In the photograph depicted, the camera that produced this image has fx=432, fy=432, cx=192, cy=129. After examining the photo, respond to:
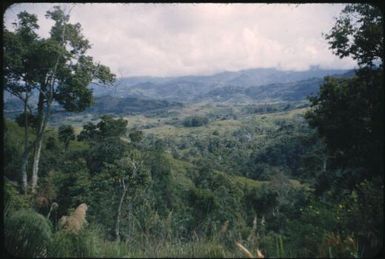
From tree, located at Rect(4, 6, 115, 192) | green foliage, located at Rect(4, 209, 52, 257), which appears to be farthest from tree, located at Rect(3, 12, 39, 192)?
green foliage, located at Rect(4, 209, 52, 257)

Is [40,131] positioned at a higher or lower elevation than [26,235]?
lower

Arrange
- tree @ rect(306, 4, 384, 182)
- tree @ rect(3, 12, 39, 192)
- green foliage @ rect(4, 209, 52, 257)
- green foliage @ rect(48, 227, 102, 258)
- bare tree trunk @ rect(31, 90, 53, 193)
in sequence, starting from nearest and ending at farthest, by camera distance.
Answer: green foliage @ rect(48, 227, 102, 258), green foliage @ rect(4, 209, 52, 257), tree @ rect(306, 4, 384, 182), tree @ rect(3, 12, 39, 192), bare tree trunk @ rect(31, 90, 53, 193)

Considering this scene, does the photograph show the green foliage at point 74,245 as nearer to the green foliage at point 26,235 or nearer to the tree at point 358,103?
the green foliage at point 26,235

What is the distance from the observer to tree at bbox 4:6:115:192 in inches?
861

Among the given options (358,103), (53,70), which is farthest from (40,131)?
(358,103)

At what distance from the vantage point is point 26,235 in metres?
4.57

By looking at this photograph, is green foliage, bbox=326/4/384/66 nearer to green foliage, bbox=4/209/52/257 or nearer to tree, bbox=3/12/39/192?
green foliage, bbox=4/209/52/257

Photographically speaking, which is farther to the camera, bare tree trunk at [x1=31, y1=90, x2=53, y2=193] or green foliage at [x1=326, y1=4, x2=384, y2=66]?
bare tree trunk at [x1=31, y1=90, x2=53, y2=193]

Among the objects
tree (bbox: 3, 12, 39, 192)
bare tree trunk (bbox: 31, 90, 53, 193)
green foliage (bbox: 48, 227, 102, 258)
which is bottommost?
bare tree trunk (bbox: 31, 90, 53, 193)

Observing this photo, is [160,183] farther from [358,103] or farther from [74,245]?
[74,245]

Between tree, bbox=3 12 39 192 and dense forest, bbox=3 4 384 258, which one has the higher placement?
tree, bbox=3 12 39 192

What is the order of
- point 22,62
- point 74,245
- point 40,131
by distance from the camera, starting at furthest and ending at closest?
point 40,131, point 22,62, point 74,245

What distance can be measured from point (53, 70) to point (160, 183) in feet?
53.4

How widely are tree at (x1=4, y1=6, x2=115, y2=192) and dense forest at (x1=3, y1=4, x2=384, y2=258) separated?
0.20 feet
